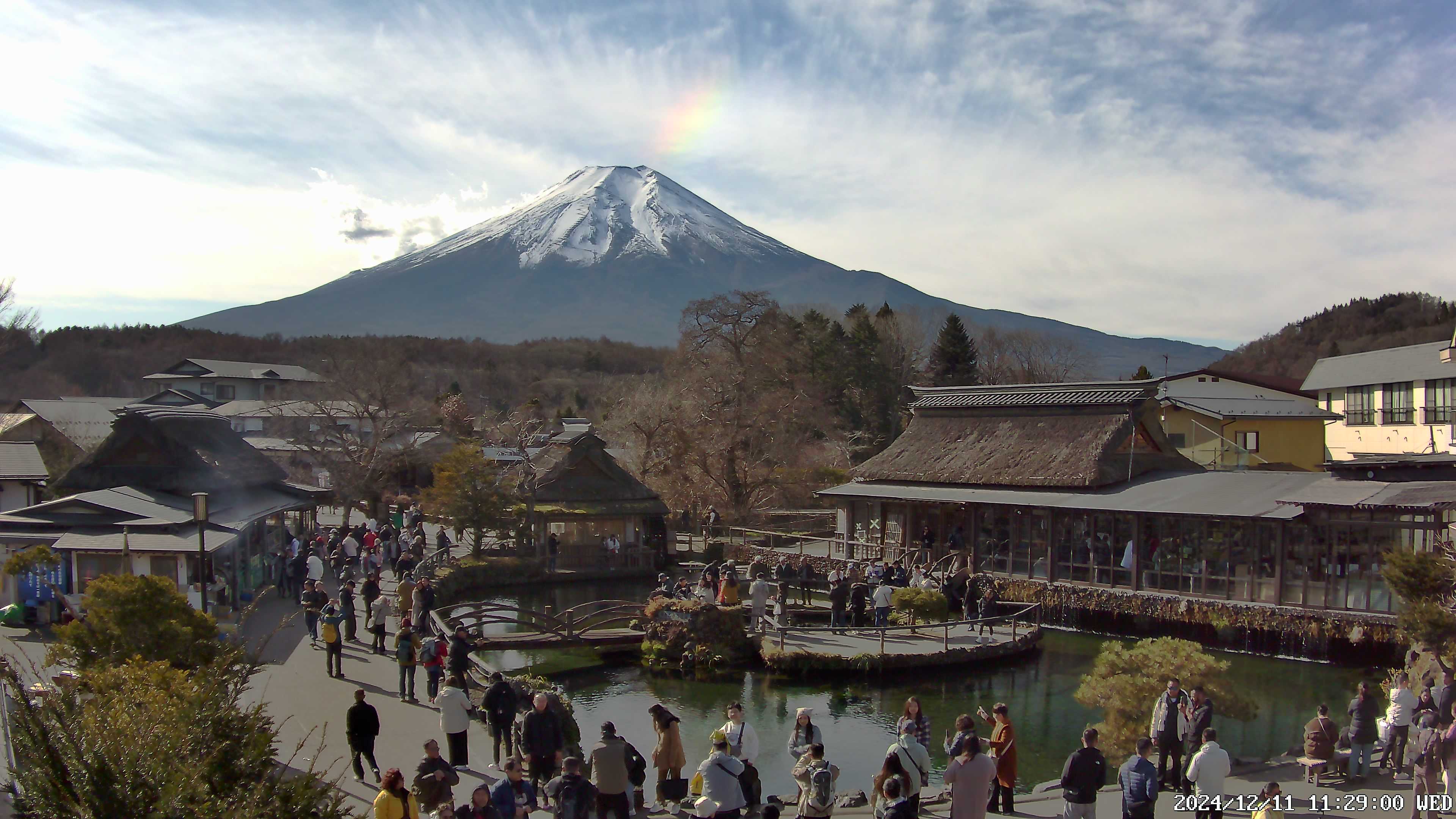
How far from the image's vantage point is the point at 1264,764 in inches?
444

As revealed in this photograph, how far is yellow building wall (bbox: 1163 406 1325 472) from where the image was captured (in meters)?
39.2

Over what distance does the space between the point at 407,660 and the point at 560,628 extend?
6.19m

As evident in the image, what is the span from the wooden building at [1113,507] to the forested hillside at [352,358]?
28.7m

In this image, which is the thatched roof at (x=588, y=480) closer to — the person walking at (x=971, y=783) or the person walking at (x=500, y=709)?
the person walking at (x=500, y=709)

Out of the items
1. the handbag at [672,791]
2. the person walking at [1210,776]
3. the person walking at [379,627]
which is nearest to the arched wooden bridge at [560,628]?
the person walking at [379,627]

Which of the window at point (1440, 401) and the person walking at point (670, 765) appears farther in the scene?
the window at point (1440, 401)

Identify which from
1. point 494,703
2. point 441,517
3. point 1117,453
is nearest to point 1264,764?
point 494,703

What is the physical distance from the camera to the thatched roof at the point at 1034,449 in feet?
82.9

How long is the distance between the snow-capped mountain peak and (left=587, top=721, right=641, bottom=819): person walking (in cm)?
17210

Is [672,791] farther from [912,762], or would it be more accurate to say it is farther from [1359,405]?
[1359,405]

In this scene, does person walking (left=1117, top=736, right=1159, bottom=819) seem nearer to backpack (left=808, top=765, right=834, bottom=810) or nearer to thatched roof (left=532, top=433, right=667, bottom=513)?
backpack (left=808, top=765, right=834, bottom=810)

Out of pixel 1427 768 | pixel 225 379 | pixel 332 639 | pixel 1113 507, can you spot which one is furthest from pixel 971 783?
pixel 225 379

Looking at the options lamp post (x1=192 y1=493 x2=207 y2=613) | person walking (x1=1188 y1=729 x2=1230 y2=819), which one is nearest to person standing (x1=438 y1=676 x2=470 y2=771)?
lamp post (x1=192 y1=493 x2=207 y2=613)

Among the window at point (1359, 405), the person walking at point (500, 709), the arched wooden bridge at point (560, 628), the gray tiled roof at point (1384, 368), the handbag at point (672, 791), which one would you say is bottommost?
the arched wooden bridge at point (560, 628)
